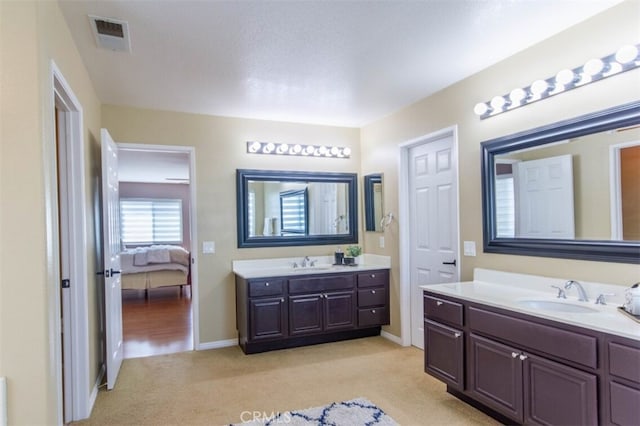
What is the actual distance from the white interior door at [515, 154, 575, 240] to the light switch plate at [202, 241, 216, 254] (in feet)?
9.56

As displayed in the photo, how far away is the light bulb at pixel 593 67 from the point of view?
2148 mm

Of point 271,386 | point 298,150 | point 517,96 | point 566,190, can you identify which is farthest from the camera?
point 298,150

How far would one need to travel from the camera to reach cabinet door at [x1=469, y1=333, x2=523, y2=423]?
2141mm

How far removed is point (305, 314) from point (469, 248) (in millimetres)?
1738

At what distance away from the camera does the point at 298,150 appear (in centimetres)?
446

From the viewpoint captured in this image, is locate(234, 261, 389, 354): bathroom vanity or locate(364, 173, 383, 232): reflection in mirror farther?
locate(364, 173, 383, 232): reflection in mirror

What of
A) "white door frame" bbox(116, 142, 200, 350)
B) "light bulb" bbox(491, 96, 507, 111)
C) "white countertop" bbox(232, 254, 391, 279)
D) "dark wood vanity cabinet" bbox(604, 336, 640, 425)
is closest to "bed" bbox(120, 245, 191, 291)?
"white door frame" bbox(116, 142, 200, 350)

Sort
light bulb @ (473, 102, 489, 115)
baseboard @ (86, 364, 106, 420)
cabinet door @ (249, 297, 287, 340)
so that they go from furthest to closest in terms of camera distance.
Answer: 1. cabinet door @ (249, 297, 287, 340)
2. light bulb @ (473, 102, 489, 115)
3. baseboard @ (86, 364, 106, 420)

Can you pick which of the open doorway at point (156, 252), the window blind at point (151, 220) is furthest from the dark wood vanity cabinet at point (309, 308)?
the window blind at point (151, 220)

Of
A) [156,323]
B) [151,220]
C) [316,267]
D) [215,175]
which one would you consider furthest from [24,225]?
[151,220]

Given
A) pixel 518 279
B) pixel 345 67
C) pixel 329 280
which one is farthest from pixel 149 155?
pixel 518 279

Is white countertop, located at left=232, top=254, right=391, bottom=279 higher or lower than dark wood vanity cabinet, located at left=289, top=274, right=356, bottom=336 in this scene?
higher

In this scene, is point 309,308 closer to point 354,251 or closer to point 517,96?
point 354,251

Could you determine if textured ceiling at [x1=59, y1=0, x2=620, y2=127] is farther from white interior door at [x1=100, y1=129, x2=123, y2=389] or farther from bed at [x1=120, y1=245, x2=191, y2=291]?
bed at [x1=120, y1=245, x2=191, y2=291]
